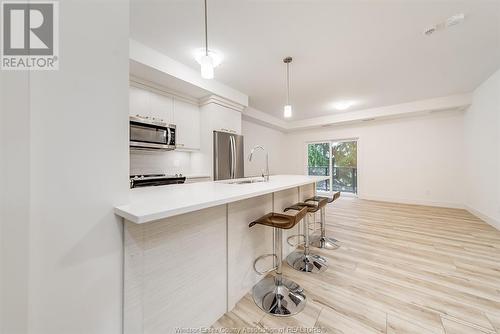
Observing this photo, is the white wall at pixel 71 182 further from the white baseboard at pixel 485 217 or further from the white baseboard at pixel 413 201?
the white baseboard at pixel 413 201

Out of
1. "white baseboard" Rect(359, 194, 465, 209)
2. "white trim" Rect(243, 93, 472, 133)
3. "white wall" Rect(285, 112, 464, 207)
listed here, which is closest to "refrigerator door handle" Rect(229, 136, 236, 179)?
"white trim" Rect(243, 93, 472, 133)

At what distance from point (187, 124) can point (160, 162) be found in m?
0.85

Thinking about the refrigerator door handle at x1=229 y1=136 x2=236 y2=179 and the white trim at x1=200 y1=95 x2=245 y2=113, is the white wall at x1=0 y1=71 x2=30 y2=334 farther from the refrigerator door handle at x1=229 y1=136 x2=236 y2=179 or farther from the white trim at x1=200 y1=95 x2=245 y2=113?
the refrigerator door handle at x1=229 y1=136 x2=236 y2=179

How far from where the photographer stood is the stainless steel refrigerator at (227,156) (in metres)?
3.63

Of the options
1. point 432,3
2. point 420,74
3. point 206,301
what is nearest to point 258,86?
point 432,3

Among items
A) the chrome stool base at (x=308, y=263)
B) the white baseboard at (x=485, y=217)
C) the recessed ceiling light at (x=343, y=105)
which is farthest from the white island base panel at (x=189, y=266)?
the white baseboard at (x=485, y=217)

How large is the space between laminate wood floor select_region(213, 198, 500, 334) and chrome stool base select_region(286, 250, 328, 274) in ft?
0.26

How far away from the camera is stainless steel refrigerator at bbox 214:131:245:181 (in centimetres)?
363

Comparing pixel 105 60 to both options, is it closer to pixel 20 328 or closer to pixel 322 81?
pixel 20 328

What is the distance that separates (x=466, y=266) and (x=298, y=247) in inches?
72.0

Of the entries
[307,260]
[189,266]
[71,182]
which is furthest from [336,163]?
[71,182]

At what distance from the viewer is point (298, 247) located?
8.91 ft

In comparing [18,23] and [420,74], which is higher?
[420,74]

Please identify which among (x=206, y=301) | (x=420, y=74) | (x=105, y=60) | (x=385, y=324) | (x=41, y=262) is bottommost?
(x=385, y=324)
